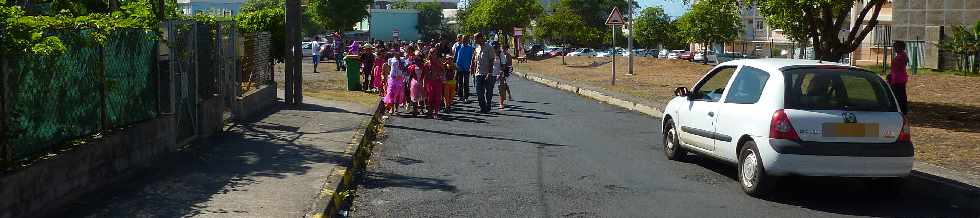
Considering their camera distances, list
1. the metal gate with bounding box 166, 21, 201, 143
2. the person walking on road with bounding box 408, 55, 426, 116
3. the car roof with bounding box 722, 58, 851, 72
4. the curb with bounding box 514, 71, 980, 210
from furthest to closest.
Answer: the person walking on road with bounding box 408, 55, 426, 116 → the metal gate with bounding box 166, 21, 201, 143 → the car roof with bounding box 722, 58, 851, 72 → the curb with bounding box 514, 71, 980, 210

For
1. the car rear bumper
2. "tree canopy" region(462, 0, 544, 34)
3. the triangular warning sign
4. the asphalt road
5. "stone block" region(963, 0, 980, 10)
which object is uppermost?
"tree canopy" region(462, 0, 544, 34)

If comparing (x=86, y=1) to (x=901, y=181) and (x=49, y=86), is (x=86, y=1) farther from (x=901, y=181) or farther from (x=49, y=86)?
(x=901, y=181)

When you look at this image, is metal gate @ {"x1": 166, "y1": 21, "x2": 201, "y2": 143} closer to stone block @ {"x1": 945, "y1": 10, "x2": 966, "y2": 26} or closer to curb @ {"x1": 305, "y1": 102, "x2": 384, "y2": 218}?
curb @ {"x1": 305, "y1": 102, "x2": 384, "y2": 218}

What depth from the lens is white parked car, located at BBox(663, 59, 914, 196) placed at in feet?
28.1

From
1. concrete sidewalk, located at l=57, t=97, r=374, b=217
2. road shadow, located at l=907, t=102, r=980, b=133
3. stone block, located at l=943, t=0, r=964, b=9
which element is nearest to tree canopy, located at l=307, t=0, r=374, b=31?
stone block, located at l=943, t=0, r=964, b=9

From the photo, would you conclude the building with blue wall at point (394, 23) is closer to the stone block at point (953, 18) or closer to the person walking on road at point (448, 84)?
the stone block at point (953, 18)

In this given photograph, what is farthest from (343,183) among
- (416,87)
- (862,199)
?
(416,87)

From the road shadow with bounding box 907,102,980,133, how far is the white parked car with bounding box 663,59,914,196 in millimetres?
7071

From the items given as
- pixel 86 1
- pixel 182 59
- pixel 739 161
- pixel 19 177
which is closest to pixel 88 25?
pixel 19 177

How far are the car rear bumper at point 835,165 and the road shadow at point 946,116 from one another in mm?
7318

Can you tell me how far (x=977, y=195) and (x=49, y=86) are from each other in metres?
7.55

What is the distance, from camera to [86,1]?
12523 mm

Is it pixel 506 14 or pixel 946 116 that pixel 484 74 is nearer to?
pixel 946 116

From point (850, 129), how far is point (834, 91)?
444 mm
